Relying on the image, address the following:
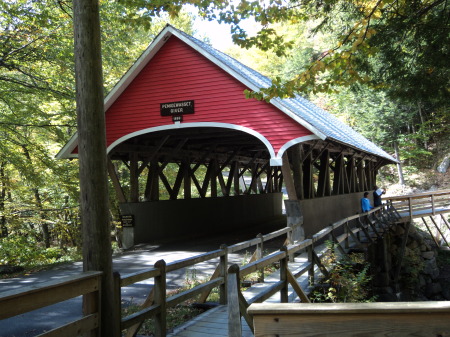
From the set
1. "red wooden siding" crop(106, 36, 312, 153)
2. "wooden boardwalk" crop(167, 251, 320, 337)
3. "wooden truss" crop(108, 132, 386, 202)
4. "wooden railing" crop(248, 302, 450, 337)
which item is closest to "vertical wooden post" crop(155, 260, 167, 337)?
"wooden boardwalk" crop(167, 251, 320, 337)

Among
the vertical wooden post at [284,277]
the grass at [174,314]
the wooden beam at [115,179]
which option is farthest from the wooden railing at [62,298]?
the wooden beam at [115,179]

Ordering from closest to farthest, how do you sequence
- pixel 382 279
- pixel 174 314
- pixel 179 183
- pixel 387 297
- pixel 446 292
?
pixel 174 314 → pixel 387 297 → pixel 382 279 → pixel 179 183 → pixel 446 292

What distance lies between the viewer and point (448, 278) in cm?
1969

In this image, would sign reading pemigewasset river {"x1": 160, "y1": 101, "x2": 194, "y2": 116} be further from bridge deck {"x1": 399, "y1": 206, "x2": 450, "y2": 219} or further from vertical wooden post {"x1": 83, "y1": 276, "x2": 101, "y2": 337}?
bridge deck {"x1": 399, "y1": 206, "x2": 450, "y2": 219}

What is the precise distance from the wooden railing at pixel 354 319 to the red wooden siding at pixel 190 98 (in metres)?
9.04

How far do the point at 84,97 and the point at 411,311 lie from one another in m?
3.27

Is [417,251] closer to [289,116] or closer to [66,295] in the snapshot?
[289,116]

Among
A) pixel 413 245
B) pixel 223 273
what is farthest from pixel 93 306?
pixel 413 245

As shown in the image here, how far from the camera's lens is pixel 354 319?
66.7 inches

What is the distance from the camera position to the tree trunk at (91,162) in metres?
3.88

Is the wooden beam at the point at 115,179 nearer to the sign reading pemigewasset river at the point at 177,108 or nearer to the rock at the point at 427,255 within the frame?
the sign reading pemigewasset river at the point at 177,108

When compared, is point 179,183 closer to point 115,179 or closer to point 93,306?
point 115,179

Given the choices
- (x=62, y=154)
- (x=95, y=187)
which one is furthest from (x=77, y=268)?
(x=95, y=187)

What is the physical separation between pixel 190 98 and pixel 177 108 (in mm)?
465
